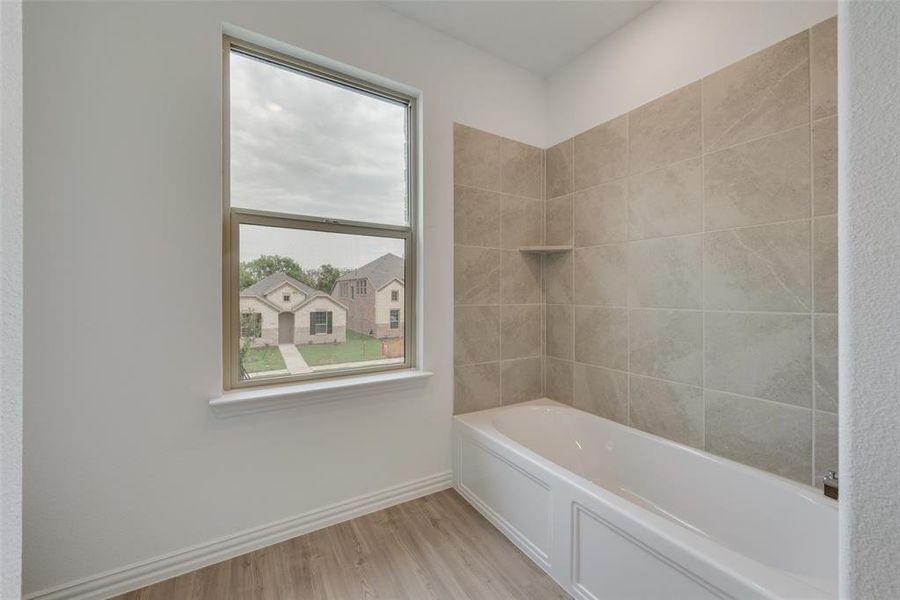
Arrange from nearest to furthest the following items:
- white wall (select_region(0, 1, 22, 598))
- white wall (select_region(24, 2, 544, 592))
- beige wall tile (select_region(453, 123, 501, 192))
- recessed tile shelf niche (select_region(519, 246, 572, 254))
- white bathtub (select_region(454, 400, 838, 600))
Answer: white wall (select_region(0, 1, 22, 598)) → white bathtub (select_region(454, 400, 838, 600)) → white wall (select_region(24, 2, 544, 592)) → beige wall tile (select_region(453, 123, 501, 192)) → recessed tile shelf niche (select_region(519, 246, 572, 254))

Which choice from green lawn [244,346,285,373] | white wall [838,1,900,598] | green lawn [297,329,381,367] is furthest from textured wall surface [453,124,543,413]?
white wall [838,1,900,598]

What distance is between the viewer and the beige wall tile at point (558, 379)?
2387mm

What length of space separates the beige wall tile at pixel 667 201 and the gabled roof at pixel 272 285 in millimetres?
1800

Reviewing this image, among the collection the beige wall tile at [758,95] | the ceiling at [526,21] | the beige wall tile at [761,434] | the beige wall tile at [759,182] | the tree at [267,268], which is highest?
the ceiling at [526,21]

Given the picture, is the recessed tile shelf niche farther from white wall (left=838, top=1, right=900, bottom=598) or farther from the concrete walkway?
white wall (left=838, top=1, right=900, bottom=598)


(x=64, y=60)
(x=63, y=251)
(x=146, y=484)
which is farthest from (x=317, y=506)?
(x=64, y=60)

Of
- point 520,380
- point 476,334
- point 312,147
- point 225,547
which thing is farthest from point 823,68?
point 225,547

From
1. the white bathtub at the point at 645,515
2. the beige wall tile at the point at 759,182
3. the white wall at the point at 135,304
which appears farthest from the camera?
the beige wall tile at the point at 759,182

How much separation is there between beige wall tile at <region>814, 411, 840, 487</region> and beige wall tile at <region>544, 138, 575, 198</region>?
1.65 m

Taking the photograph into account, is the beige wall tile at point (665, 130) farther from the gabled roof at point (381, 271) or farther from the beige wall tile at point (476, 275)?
the gabled roof at point (381, 271)

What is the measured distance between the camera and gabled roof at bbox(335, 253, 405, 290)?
1.96 m

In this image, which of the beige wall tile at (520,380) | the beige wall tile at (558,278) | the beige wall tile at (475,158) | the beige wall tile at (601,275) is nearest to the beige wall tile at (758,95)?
the beige wall tile at (601,275)

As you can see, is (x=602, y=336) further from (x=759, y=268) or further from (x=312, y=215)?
(x=312, y=215)

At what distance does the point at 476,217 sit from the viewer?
2254mm
